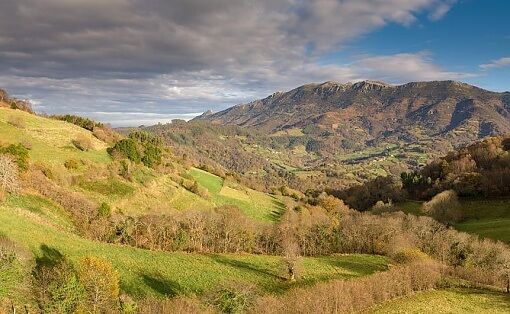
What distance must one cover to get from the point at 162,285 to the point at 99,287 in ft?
52.0

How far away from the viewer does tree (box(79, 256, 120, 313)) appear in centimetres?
3588

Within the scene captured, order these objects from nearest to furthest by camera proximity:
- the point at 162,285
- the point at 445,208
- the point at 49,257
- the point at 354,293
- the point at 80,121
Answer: the point at 49,257
the point at 162,285
the point at 354,293
the point at 445,208
the point at 80,121

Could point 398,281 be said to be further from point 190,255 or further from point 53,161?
point 53,161

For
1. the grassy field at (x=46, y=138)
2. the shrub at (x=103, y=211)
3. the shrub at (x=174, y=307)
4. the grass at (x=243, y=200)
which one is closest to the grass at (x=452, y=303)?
the shrub at (x=174, y=307)

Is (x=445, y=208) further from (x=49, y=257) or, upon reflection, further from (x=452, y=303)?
(x=49, y=257)

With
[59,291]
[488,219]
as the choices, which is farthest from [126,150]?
[488,219]

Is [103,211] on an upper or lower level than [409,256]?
upper

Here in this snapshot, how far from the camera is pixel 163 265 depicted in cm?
5641

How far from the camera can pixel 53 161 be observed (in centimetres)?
9638

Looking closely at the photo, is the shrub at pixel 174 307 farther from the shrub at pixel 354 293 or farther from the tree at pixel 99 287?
the shrub at pixel 354 293

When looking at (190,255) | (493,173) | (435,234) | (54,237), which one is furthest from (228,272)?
(493,173)

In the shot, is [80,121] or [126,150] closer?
[126,150]

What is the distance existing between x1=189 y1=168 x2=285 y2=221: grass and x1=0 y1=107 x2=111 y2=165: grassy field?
3773cm

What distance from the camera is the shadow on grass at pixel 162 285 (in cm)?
5003
